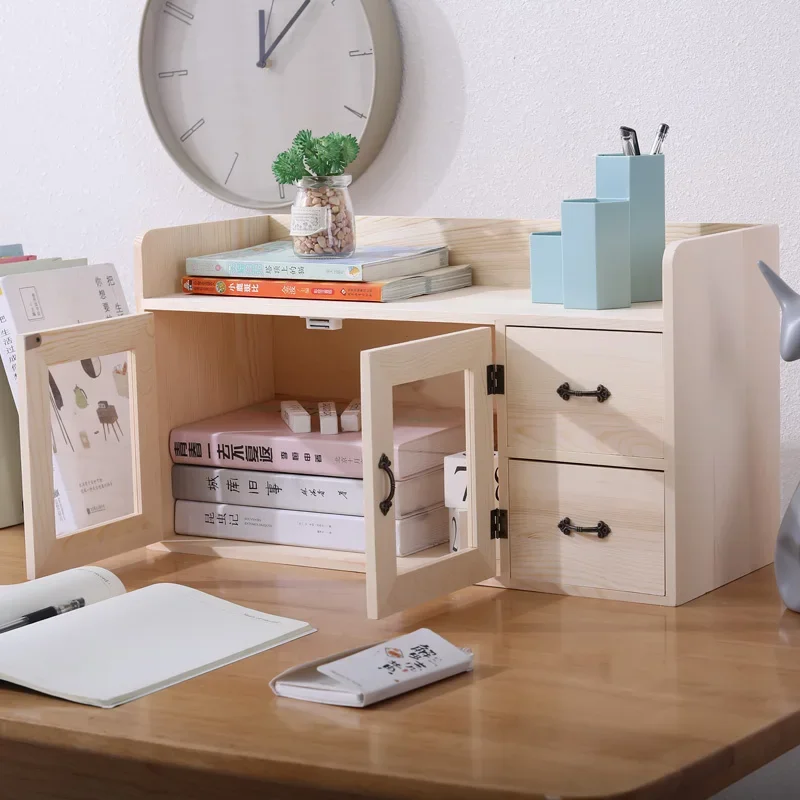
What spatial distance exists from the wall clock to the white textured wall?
41 millimetres

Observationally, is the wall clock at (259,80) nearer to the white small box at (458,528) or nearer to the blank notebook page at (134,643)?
the white small box at (458,528)

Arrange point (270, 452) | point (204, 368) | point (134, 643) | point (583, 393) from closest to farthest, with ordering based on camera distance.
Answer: point (134, 643)
point (583, 393)
point (270, 452)
point (204, 368)

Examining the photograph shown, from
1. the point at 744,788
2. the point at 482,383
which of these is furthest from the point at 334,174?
the point at 744,788

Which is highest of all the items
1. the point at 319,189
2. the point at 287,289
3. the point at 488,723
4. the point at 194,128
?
the point at 194,128

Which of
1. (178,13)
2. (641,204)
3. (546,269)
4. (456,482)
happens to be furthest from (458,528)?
(178,13)

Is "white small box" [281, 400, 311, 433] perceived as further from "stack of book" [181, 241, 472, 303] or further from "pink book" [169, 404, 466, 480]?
"stack of book" [181, 241, 472, 303]

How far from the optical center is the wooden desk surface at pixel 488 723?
90 cm

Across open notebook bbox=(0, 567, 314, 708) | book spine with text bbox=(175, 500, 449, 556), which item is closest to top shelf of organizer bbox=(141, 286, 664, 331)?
book spine with text bbox=(175, 500, 449, 556)

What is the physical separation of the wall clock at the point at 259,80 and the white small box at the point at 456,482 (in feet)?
1.77

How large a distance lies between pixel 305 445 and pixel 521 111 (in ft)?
1.75

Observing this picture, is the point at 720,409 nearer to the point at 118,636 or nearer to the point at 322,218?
the point at 322,218

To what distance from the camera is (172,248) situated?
1.54m

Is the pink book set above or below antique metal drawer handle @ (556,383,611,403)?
below

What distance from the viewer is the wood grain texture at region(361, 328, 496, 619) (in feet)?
3.85
